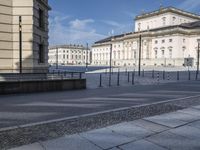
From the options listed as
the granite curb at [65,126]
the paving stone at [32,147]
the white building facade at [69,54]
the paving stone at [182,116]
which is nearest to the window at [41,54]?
the granite curb at [65,126]

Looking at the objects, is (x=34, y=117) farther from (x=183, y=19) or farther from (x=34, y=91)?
(x=183, y=19)

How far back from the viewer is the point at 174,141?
21.2 feet

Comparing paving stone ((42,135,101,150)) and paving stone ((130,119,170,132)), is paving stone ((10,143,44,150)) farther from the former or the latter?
paving stone ((130,119,170,132))

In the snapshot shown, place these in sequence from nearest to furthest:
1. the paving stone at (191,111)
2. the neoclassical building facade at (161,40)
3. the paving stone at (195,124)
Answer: the paving stone at (195,124) < the paving stone at (191,111) < the neoclassical building facade at (161,40)

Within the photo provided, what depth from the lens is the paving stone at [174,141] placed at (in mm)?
6051

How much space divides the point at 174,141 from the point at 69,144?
8.55 feet

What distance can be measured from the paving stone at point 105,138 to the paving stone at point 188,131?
161 centimetres

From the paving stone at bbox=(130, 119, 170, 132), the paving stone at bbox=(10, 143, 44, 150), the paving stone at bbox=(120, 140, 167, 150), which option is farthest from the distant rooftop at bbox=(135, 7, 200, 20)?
the paving stone at bbox=(10, 143, 44, 150)

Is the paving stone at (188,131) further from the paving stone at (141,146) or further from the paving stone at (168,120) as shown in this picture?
the paving stone at (141,146)

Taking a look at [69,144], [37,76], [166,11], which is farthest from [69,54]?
[69,144]

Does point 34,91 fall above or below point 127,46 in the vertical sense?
below

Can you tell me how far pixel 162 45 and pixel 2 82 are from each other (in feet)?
305

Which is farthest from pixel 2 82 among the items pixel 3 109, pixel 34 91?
pixel 3 109

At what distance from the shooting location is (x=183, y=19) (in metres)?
113
